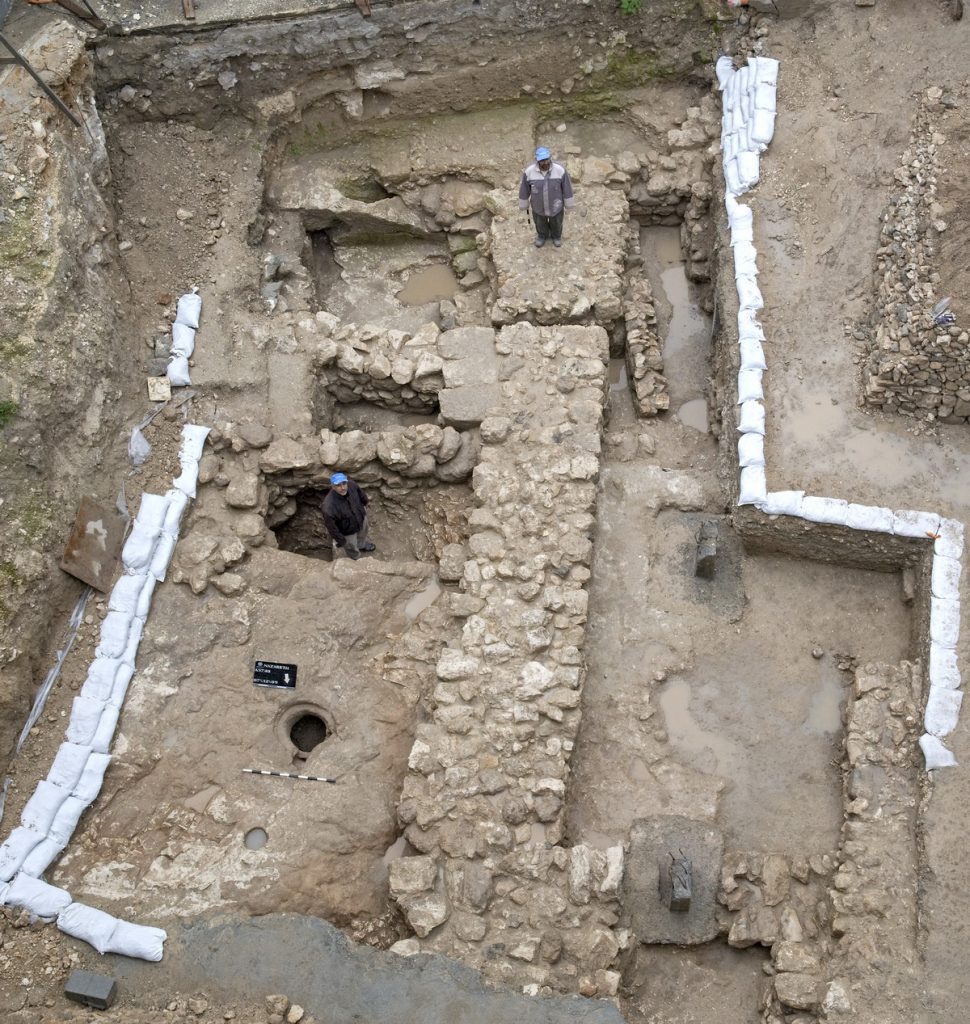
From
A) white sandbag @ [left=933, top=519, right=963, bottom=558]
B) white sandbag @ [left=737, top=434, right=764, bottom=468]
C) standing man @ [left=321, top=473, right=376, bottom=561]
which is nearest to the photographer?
white sandbag @ [left=933, top=519, right=963, bottom=558]

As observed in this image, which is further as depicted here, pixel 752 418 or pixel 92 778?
pixel 752 418

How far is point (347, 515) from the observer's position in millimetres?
7723

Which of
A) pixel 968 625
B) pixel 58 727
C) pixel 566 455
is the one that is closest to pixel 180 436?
pixel 58 727

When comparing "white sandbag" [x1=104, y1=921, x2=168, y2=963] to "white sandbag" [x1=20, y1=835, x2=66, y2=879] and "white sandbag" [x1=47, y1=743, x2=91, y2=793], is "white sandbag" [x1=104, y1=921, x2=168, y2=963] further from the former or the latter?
"white sandbag" [x1=47, y1=743, x2=91, y2=793]

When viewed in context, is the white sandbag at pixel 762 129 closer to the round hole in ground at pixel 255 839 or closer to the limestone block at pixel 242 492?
the limestone block at pixel 242 492

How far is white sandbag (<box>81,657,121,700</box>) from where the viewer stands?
700cm

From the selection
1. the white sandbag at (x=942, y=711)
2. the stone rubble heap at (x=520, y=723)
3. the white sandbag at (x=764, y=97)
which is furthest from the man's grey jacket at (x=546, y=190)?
the white sandbag at (x=942, y=711)

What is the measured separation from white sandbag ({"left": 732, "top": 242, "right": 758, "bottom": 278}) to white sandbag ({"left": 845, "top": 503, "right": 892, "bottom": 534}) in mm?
2134

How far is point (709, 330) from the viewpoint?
356 inches

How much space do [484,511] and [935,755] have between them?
340 cm

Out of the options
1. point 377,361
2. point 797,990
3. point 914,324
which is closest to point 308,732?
point 377,361

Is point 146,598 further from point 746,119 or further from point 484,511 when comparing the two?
point 746,119

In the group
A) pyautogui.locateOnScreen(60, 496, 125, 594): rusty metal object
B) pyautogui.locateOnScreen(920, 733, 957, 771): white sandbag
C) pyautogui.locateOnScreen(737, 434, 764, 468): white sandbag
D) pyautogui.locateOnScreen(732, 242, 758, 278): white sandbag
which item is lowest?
pyautogui.locateOnScreen(920, 733, 957, 771): white sandbag

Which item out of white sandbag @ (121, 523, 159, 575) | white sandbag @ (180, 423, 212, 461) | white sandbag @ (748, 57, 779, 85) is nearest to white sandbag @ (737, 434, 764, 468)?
white sandbag @ (748, 57, 779, 85)
